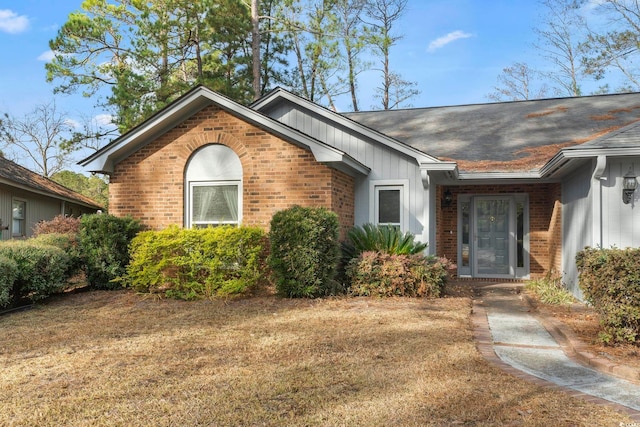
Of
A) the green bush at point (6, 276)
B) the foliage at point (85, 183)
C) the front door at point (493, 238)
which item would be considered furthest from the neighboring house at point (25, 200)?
the front door at point (493, 238)

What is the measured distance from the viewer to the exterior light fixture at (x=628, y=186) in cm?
790

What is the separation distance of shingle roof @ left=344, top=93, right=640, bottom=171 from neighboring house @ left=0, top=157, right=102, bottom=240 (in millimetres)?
12770

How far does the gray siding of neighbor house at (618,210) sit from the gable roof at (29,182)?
18.3 m

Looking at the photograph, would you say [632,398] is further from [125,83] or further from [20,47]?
[20,47]

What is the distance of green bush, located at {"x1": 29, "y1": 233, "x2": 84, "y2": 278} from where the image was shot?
9.81 meters

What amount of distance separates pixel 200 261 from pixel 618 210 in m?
7.18

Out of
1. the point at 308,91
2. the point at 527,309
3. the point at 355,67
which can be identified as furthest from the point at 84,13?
the point at 527,309

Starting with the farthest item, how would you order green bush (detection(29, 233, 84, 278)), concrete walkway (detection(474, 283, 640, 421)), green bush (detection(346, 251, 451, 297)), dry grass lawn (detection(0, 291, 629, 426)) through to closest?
1. green bush (detection(29, 233, 84, 278))
2. green bush (detection(346, 251, 451, 297))
3. concrete walkway (detection(474, 283, 640, 421))
4. dry grass lawn (detection(0, 291, 629, 426))

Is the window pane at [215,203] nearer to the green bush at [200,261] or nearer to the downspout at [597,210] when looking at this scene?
the green bush at [200,261]

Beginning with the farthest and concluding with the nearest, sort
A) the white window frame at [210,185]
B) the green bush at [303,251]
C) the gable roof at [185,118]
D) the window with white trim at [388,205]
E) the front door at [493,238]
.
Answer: the front door at [493,238] < the window with white trim at [388,205] < the white window frame at [210,185] < the gable roof at [185,118] < the green bush at [303,251]

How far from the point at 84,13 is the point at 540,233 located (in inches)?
899

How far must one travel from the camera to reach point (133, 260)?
383 inches

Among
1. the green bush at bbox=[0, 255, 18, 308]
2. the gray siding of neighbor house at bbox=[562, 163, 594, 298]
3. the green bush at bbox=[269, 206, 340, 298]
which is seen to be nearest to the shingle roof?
the gray siding of neighbor house at bbox=[562, 163, 594, 298]

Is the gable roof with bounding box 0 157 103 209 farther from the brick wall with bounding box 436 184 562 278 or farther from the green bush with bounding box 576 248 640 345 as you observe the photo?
the green bush with bounding box 576 248 640 345
